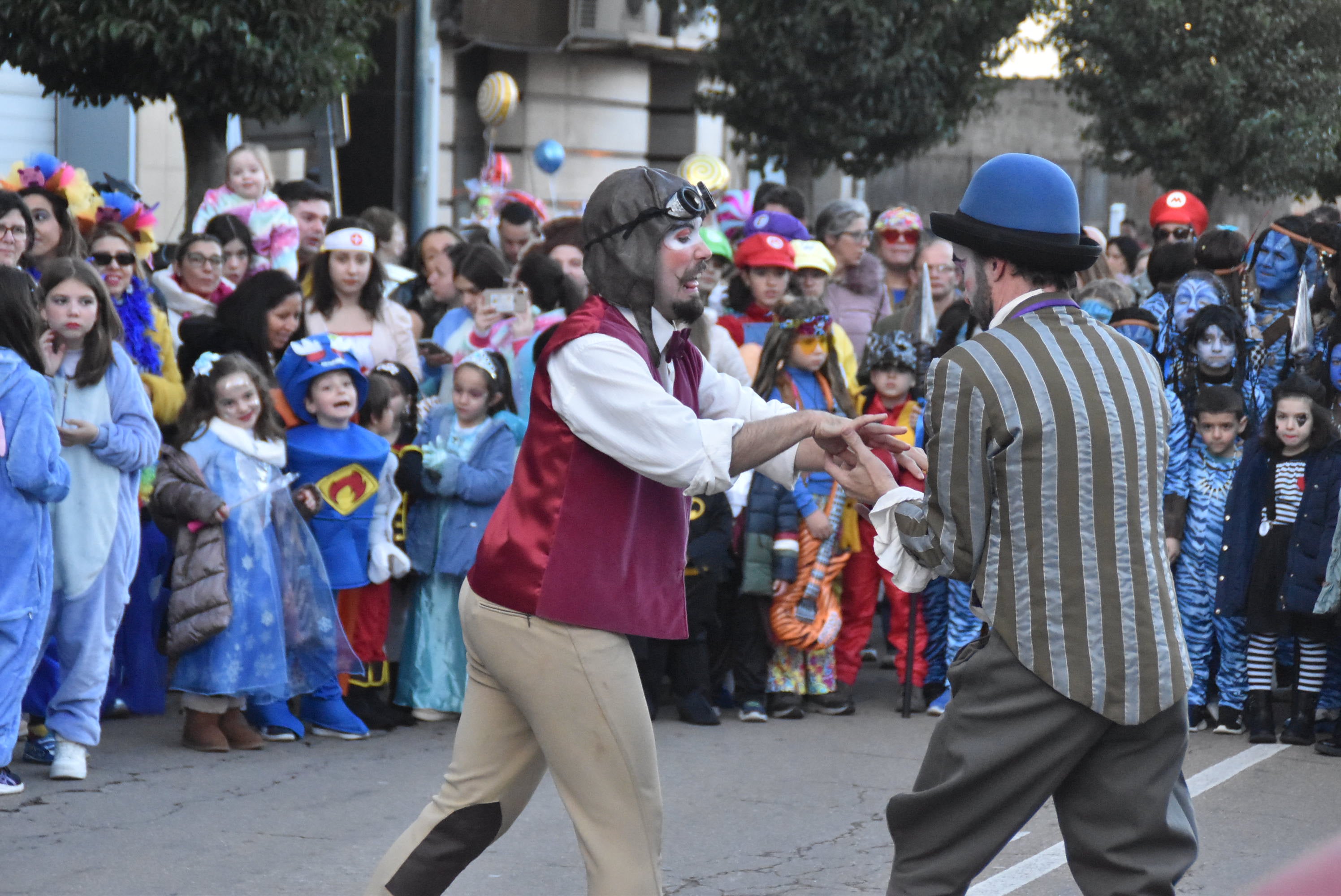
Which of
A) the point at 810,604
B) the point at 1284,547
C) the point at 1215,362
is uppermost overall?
the point at 1215,362

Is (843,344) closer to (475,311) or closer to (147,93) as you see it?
(475,311)

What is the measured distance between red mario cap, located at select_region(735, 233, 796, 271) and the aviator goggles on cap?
485 cm

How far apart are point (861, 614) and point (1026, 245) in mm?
4707

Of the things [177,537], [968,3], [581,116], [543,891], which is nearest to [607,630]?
[543,891]

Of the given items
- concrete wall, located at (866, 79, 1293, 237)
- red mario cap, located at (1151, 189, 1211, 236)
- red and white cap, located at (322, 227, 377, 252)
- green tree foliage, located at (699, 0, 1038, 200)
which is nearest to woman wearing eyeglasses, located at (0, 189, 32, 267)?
red and white cap, located at (322, 227, 377, 252)

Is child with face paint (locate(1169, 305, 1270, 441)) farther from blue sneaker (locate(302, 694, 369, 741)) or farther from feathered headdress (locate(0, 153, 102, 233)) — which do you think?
feathered headdress (locate(0, 153, 102, 233))

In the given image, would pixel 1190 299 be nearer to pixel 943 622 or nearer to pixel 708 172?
pixel 943 622

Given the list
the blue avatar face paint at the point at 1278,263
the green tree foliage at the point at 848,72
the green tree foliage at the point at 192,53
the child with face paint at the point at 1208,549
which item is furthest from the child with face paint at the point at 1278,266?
the green tree foliage at the point at 848,72

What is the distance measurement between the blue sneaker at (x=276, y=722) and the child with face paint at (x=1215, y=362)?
4.19 metres

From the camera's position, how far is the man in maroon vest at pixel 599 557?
11.8 feet

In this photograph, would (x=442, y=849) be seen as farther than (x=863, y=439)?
No

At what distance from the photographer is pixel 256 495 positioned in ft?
22.3

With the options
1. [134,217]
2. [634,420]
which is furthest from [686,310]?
[134,217]

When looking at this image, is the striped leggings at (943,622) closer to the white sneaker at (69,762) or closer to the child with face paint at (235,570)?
the child with face paint at (235,570)
